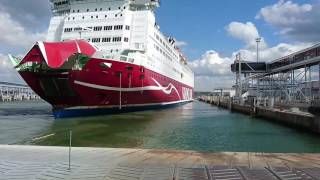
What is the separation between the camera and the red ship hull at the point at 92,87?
3547cm

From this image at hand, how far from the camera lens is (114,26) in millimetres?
44375

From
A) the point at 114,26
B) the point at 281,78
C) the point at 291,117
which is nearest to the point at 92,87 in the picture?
the point at 114,26

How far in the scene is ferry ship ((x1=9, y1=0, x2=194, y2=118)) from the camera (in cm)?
3500

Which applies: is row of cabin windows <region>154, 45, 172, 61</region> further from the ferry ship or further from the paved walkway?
the paved walkway

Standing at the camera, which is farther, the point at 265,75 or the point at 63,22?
the point at 265,75

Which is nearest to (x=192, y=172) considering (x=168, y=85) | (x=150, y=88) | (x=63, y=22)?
(x=150, y=88)

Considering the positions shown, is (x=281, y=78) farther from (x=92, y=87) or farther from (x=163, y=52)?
(x=92, y=87)

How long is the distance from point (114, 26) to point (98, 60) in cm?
923

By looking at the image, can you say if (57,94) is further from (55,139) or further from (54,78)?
(55,139)

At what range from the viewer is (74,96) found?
36.5m

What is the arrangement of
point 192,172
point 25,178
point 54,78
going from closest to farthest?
1. point 25,178
2. point 192,172
3. point 54,78

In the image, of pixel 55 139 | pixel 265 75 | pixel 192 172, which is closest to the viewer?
pixel 192 172

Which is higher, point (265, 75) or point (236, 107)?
point (265, 75)

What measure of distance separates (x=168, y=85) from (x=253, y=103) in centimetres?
1370
